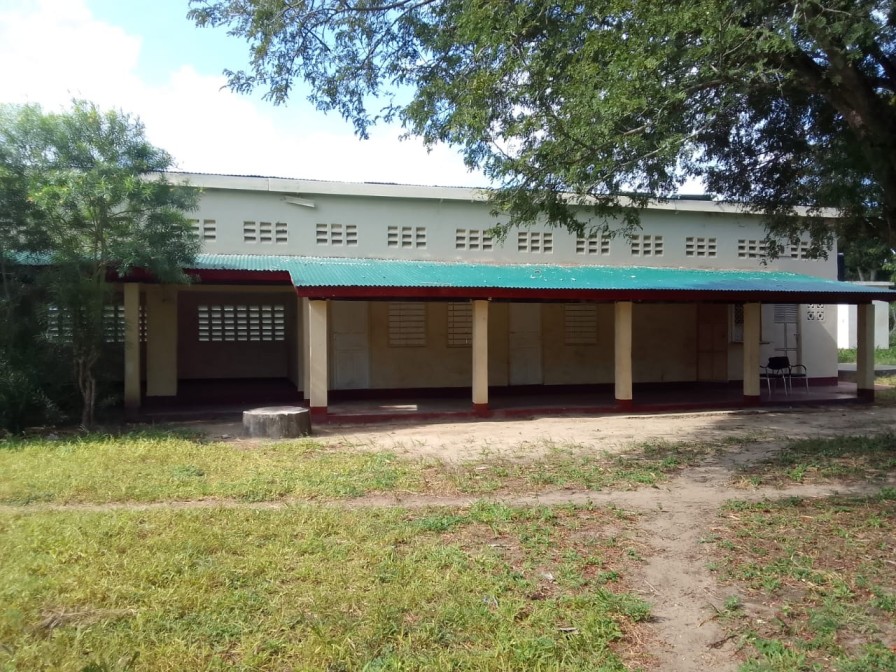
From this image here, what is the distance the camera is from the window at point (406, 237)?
1485cm

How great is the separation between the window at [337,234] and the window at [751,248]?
9.12m

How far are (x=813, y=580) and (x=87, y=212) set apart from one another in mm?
9469

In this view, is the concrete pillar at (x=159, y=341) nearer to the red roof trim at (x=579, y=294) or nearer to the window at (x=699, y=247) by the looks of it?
the red roof trim at (x=579, y=294)

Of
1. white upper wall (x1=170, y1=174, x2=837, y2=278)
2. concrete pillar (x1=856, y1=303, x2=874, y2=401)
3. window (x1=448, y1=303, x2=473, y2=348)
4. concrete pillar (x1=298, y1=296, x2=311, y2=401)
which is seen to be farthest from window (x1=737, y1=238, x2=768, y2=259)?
concrete pillar (x1=298, y1=296, x2=311, y2=401)

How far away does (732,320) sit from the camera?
1689 cm

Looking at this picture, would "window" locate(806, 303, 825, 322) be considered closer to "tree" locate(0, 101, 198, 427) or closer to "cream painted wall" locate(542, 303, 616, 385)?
→ "cream painted wall" locate(542, 303, 616, 385)

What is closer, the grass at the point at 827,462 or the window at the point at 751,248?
the grass at the point at 827,462

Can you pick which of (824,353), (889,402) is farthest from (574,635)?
(824,353)

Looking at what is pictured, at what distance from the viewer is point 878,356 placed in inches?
1054

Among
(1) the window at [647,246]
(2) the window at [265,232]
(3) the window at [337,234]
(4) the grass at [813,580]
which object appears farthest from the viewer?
(1) the window at [647,246]

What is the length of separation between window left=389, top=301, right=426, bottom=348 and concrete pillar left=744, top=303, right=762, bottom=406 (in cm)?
640

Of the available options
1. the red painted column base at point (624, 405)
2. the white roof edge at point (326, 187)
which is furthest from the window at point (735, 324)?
the red painted column base at point (624, 405)

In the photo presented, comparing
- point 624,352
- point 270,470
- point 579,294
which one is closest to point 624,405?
point 624,352

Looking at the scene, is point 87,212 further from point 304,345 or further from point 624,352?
point 624,352
